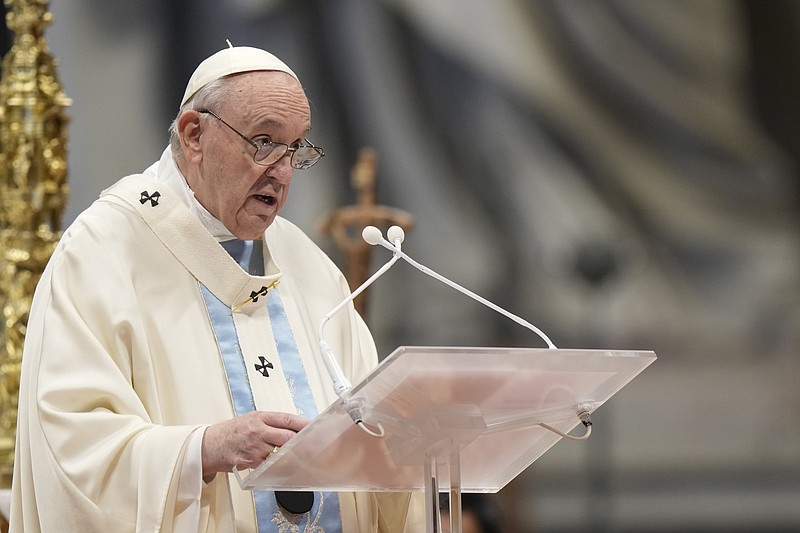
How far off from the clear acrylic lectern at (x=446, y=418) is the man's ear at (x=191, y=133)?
3.12 ft

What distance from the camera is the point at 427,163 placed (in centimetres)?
911

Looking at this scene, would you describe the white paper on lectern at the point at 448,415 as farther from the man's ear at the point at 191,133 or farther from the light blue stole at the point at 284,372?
the man's ear at the point at 191,133

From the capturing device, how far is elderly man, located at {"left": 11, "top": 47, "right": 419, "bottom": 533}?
9.67 ft

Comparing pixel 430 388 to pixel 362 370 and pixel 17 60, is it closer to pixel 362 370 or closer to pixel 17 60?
pixel 362 370

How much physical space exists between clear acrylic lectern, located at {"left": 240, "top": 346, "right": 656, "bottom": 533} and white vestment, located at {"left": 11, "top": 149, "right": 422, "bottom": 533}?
0.29 meters

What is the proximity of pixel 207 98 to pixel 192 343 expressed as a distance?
24.3 inches

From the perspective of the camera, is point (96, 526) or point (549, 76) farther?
point (549, 76)

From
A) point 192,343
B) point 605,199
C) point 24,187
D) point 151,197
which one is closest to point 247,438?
point 192,343

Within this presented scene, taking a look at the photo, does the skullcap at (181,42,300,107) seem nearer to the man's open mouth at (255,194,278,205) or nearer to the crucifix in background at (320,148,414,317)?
the man's open mouth at (255,194,278,205)

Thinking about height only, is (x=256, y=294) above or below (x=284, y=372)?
above

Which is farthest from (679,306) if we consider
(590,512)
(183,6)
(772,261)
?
(183,6)

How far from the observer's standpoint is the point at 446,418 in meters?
2.63

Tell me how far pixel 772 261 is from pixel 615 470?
187cm

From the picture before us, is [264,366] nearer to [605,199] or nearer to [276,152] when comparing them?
[276,152]
